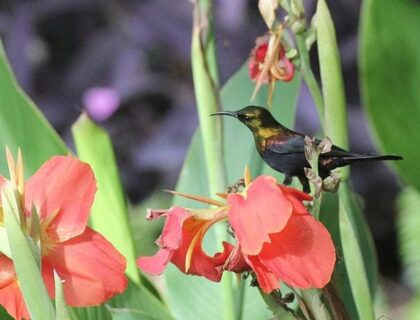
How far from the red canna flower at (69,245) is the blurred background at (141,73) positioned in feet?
3.23

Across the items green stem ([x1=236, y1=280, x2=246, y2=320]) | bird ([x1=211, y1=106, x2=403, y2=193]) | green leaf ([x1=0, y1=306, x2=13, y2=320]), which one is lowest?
green stem ([x1=236, y1=280, x2=246, y2=320])

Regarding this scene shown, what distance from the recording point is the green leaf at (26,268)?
0.25m

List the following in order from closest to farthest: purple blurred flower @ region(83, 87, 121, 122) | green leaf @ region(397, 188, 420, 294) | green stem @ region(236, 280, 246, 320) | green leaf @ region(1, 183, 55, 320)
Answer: green leaf @ region(1, 183, 55, 320) → green stem @ region(236, 280, 246, 320) → green leaf @ region(397, 188, 420, 294) → purple blurred flower @ region(83, 87, 121, 122)

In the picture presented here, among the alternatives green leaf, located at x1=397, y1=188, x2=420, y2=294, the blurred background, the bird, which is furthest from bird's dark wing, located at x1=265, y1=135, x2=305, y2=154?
the blurred background

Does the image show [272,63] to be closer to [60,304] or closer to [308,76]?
[308,76]

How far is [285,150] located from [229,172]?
0.78 feet

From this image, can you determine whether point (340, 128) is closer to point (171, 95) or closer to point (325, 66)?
point (325, 66)

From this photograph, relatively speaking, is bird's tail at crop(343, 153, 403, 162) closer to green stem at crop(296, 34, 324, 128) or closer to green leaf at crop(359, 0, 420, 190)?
green stem at crop(296, 34, 324, 128)

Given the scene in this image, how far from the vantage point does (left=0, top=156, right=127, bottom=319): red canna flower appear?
0.29m

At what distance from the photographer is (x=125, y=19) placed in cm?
150

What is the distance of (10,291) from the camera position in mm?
297

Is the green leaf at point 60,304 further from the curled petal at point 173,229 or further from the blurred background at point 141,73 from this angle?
the blurred background at point 141,73

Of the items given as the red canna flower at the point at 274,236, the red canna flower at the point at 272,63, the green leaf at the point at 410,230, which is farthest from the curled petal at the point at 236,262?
the green leaf at the point at 410,230

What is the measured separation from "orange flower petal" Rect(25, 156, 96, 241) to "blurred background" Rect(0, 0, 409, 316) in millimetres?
985
